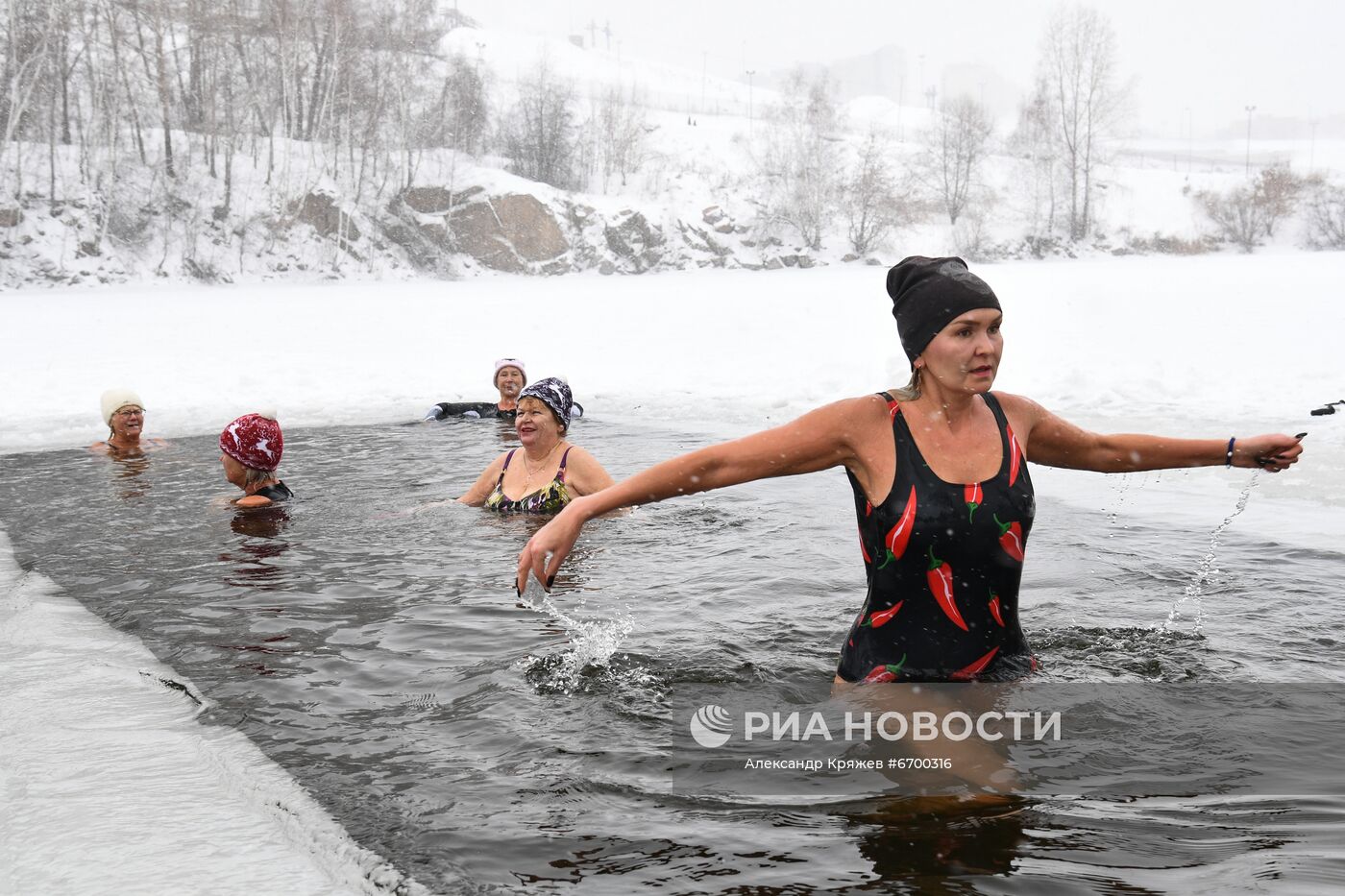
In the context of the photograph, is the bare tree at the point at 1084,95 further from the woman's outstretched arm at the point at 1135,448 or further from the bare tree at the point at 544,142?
the woman's outstretched arm at the point at 1135,448

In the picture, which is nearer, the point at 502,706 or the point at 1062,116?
the point at 502,706

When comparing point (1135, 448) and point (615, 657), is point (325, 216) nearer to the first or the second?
point (615, 657)

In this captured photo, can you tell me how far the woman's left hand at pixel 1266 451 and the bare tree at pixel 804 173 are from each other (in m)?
56.7

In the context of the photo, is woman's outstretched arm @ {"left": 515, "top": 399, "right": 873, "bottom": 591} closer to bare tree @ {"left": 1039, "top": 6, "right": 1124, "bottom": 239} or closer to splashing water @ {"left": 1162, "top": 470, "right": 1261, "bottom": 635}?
splashing water @ {"left": 1162, "top": 470, "right": 1261, "bottom": 635}

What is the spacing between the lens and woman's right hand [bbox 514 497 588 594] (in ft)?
Answer: 9.62

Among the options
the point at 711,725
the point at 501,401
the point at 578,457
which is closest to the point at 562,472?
the point at 578,457

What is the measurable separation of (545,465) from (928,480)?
14.4ft

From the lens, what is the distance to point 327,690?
13.9 ft

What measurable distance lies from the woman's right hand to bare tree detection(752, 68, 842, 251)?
57550mm

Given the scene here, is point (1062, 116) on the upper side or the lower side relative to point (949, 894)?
upper

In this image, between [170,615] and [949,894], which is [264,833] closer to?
[949,894]

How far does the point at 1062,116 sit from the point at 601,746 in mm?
67795

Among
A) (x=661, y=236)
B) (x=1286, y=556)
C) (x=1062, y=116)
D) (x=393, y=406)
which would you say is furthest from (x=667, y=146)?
(x=1286, y=556)

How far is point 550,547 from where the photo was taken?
2.96 m
